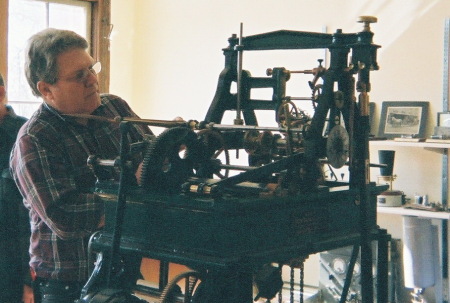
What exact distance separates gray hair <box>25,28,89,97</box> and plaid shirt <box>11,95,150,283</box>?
10 cm

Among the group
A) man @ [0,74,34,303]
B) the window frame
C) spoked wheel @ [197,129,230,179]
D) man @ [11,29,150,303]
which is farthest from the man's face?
the window frame

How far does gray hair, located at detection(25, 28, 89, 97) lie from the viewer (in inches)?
81.4

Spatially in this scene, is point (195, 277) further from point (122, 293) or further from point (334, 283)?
point (334, 283)

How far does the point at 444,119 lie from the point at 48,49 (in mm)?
2634

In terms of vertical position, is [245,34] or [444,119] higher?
[245,34]

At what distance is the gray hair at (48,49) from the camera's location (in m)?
2.07

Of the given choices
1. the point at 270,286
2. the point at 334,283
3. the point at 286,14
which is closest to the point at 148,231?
the point at 270,286

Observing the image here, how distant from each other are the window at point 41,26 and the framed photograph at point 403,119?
6.72 feet

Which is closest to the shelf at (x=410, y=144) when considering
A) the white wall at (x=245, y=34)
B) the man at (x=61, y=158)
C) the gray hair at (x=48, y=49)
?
the white wall at (x=245, y=34)

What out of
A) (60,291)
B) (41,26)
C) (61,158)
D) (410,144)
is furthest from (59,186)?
(41,26)

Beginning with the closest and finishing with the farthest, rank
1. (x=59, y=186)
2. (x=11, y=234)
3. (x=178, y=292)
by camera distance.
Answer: (x=178, y=292) → (x=59, y=186) → (x=11, y=234)

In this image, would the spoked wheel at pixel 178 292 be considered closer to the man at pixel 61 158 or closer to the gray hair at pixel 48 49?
the man at pixel 61 158

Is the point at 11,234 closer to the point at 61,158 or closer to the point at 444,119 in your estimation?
→ the point at 61,158

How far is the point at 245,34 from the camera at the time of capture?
16.3 ft
